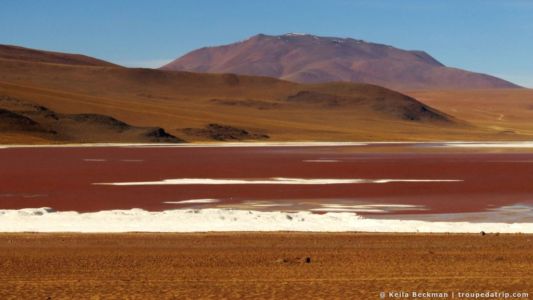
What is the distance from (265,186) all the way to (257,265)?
18692 mm

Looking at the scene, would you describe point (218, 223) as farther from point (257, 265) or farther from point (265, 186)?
point (265, 186)

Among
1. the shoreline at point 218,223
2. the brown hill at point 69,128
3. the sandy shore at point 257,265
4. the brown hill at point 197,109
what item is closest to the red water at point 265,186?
the shoreline at point 218,223

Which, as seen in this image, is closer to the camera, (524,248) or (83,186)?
(524,248)

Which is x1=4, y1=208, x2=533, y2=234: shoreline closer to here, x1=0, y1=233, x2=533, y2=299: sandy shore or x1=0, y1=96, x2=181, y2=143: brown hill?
x1=0, y1=233, x2=533, y2=299: sandy shore

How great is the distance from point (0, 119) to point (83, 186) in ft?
202

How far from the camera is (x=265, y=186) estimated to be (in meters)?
32.4

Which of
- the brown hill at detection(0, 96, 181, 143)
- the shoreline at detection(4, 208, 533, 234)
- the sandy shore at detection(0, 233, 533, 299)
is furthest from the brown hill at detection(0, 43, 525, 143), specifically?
the sandy shore at detection(0, 233, 533, 299)

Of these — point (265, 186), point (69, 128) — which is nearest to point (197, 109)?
point (69, 128)

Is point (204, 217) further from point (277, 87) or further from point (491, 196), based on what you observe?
point (277, 87)

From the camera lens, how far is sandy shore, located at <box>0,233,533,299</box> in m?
11.4

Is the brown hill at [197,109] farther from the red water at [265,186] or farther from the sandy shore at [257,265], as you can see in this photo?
the sandy shore at [257,265]

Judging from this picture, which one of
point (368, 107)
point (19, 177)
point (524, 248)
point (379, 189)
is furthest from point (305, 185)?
point (368, 107)

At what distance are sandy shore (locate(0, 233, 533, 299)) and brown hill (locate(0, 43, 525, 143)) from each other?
68659 mm

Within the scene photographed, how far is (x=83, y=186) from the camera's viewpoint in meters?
32.4
